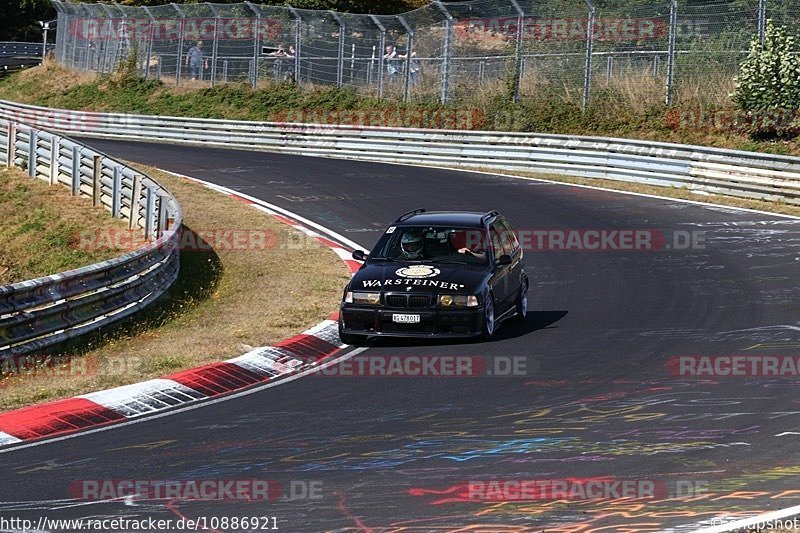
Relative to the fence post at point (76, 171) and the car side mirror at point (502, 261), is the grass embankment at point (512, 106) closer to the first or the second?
the fence post at point (76, 171)

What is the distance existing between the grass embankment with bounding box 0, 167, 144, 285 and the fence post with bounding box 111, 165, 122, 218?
22cm

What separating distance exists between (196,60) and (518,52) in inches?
638

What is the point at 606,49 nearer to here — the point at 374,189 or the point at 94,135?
the point at 374,189

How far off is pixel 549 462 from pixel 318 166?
2369cm

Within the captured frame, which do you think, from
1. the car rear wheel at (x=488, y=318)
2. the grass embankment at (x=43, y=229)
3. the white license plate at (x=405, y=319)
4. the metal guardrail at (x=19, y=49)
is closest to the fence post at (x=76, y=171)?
the grass embankment at (x=43, y=229)

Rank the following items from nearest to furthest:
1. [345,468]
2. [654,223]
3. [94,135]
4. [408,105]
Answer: [345,468]
[654,223]
[408,105]
[94,135]

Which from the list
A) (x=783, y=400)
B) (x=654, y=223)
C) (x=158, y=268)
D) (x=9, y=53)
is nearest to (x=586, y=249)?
(x=654, y=223)

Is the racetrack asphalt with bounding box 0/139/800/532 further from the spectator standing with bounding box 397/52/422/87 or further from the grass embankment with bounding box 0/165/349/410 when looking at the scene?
the spectator standing with bounding box 397/52/422/87

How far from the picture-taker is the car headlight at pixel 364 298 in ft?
44.4

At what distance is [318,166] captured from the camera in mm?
31594

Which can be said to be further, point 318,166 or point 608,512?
point 318,166

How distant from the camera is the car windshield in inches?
563

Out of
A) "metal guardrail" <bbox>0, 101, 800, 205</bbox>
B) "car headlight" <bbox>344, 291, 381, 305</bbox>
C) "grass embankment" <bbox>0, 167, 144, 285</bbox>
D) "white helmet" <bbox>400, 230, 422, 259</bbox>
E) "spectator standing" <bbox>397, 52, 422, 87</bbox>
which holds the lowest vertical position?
"grass embankment" <bbox>0, 167, 144, 285</bbox>

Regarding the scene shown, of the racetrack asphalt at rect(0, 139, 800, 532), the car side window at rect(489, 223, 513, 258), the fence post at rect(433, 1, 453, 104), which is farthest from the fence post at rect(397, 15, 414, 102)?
the car side window at rect(489, 223, 513, 258)
